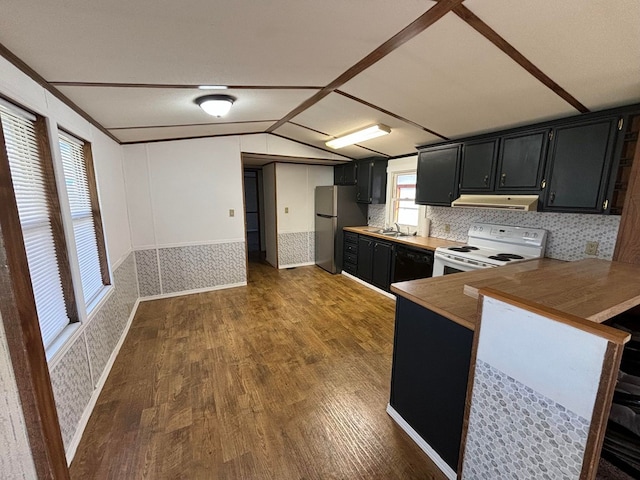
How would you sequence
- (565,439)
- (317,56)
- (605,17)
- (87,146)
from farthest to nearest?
1. (87,146)
2. (317,56)
3. (605,17)
4. (565,439)

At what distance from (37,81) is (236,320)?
8.75 feet

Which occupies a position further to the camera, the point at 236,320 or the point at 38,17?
the point at 236,320

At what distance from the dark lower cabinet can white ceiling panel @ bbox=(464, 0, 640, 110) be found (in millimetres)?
1520

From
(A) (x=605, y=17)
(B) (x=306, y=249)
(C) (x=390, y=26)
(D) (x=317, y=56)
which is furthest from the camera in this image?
(B) (x=306, y=249)

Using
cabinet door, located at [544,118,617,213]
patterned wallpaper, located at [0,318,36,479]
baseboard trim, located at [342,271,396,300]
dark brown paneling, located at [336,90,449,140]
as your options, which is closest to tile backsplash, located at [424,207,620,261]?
cabinet door, located at [544,118,617,213]

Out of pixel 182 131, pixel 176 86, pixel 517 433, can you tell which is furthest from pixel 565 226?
pixel 182 131

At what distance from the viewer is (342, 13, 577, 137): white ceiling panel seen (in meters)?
1.54

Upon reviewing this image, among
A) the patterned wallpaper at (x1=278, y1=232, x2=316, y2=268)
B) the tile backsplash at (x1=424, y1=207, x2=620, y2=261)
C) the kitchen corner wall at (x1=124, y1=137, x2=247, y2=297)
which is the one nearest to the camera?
the tile backsplash at (x1=424, y1=207, x2=620, y2=261)

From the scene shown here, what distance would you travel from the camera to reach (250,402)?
203cm

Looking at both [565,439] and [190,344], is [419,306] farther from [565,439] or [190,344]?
[190,344]

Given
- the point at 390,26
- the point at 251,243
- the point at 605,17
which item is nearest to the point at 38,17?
the point at 390,26

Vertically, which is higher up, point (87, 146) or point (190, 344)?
point (87, 146)

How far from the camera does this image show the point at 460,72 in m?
1.82

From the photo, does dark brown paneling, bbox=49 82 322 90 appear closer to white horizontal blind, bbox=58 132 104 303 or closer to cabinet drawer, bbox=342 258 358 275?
white horizontal blind, bbox=58 132 104 303
